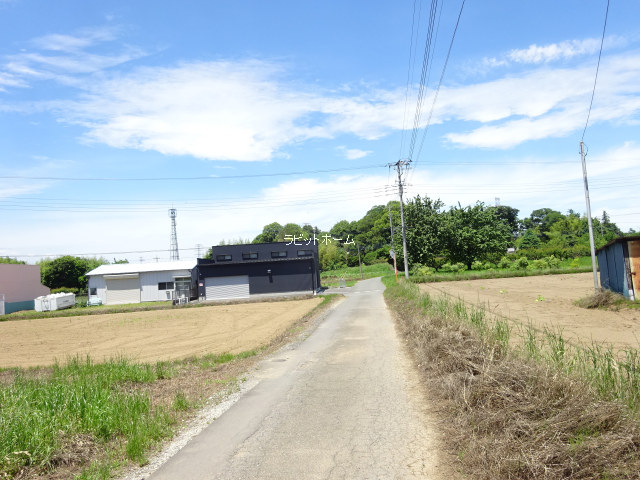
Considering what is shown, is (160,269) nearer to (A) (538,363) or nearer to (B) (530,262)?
(B) (530,262)

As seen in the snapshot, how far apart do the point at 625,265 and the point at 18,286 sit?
58.1 m

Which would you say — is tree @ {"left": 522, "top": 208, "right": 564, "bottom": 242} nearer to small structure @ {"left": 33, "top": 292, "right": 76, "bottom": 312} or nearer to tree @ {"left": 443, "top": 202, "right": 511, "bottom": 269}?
tree @ {"left": 443, "top": 202, "right": 511, "bottom": 269}

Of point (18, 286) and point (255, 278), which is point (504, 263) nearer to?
point (255, 278)

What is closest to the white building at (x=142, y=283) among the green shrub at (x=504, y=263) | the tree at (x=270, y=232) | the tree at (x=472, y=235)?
the tree at (x=472, y=235)

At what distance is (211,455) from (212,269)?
42853 millimetres

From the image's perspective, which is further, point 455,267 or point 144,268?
point 455,267

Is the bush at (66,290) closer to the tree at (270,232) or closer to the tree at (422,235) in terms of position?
the tree at (422,235)

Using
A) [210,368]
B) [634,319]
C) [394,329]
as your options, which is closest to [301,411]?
[210,368]

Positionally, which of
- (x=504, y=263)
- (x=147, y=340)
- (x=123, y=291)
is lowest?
(x=147, y=340)

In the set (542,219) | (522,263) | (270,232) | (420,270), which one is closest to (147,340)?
(420,270)

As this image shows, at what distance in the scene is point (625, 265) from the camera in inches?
709

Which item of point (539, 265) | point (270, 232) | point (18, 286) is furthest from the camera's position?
point (270, 232)

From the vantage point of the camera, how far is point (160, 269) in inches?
2061

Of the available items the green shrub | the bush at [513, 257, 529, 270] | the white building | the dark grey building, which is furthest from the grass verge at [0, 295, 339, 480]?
the green shrub
